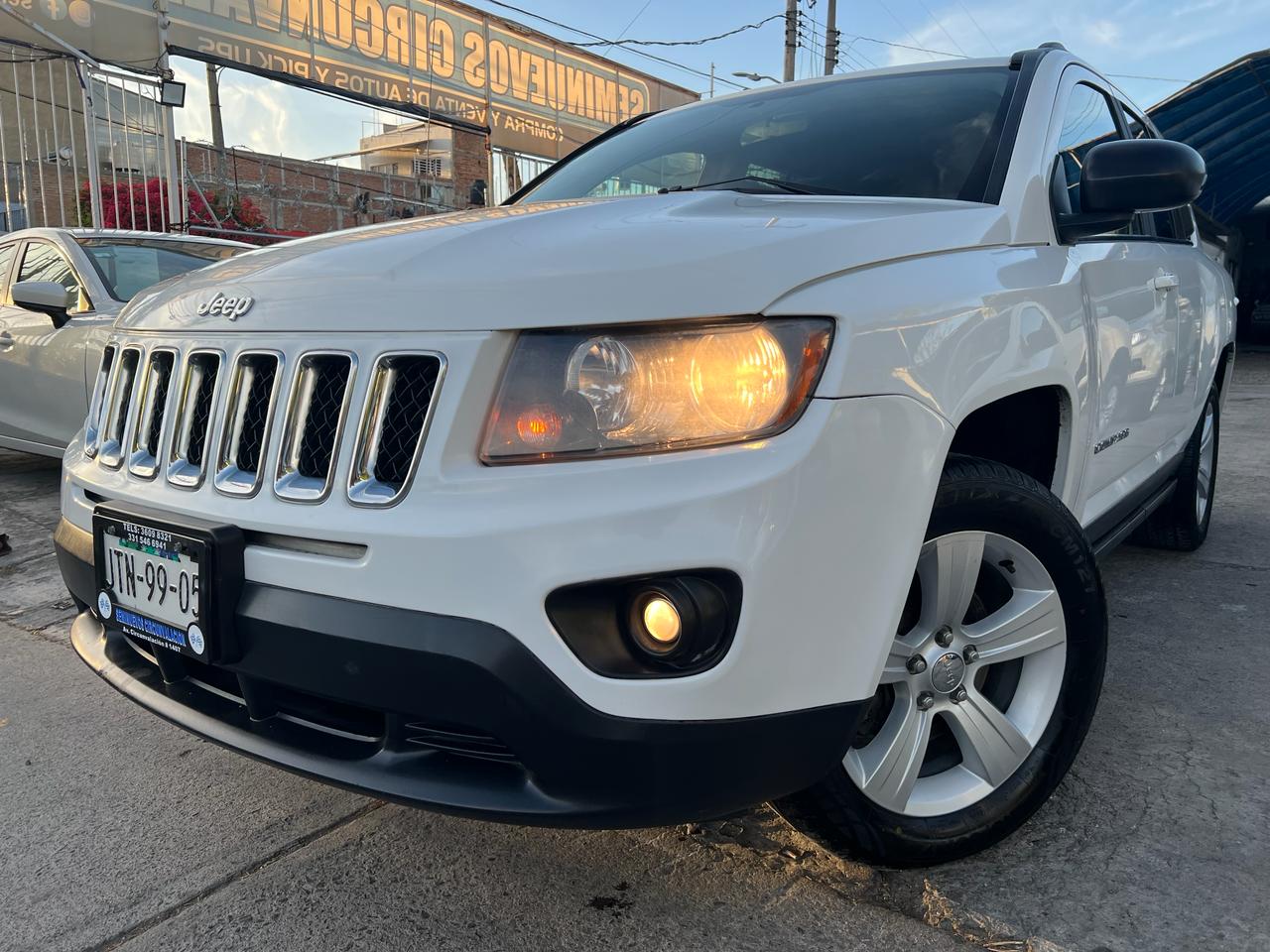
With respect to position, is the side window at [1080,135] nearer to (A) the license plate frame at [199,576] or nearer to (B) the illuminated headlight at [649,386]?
(B) the illuminated headlight at [649,386]

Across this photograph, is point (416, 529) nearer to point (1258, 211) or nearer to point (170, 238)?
point (170, 238)

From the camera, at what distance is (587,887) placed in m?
1.89

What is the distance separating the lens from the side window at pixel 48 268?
5.23m

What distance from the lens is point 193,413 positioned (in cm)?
192

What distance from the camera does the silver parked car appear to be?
501cm

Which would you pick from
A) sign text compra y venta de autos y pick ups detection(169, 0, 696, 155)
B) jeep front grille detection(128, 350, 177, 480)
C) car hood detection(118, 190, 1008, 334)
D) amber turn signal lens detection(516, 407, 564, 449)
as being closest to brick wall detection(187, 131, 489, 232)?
sign text compra y venta de autos y pick ups detection(169, 0, 696, 155)

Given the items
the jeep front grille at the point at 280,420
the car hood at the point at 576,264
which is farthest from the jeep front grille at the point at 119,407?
the car hood at the point at 576,264

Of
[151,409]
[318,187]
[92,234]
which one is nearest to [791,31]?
[318,187]

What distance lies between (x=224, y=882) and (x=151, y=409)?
0.92 meters

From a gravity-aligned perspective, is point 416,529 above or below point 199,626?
above

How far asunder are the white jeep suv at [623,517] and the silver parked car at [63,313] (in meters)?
3.24

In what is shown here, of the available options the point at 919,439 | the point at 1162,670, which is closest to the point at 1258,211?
the point at 1162,670

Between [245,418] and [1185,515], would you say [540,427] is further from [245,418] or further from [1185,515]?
[1185,515]

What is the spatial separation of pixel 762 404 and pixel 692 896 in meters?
0.92
